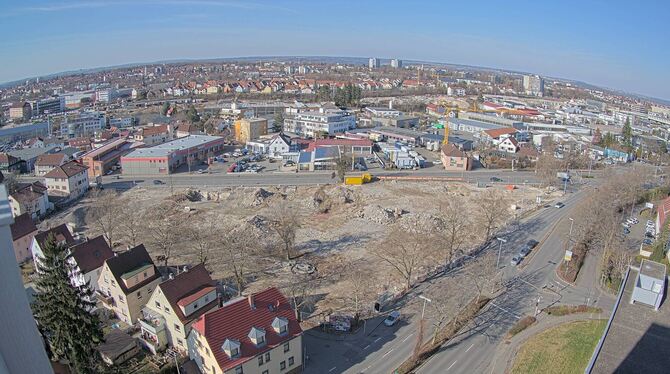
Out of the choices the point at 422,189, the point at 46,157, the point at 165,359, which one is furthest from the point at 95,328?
the point at 46,157

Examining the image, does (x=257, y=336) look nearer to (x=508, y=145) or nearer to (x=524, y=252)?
(x=524, y=252)

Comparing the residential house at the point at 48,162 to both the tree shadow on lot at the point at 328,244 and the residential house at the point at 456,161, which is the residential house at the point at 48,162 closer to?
the tree shadow on lot at the point at 328,244

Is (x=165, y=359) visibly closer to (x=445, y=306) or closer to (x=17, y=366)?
(x=17, y=366)

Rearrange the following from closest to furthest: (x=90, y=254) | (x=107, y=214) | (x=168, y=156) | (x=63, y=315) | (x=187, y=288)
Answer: (x=63, y=315), (x=187, y=288), (x=90, y=254), (x=107, y=214), (x=168, y=156)

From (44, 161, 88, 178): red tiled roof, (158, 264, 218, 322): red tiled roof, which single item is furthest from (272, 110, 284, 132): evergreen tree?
(158, 264, 218, 322): red tiled roof

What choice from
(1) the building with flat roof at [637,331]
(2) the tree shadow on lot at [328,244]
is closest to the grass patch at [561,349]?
(1) the building with flat roof at [637,331]

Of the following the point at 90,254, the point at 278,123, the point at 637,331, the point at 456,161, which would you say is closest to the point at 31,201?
the point at 90,254
